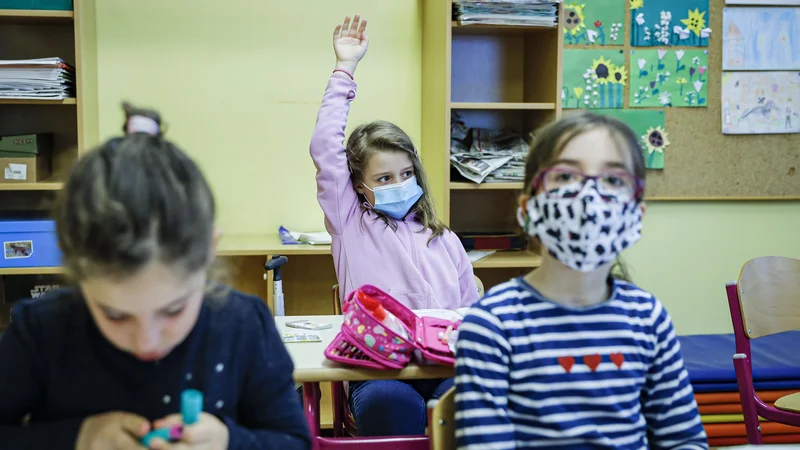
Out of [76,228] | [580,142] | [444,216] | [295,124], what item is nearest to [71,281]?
[76,228]

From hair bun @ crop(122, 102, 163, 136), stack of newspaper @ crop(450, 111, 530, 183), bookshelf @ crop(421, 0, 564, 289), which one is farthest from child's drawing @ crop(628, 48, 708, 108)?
hair bun @ crop(122, 102, 163, 136)

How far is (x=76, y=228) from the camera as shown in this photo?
0.85m

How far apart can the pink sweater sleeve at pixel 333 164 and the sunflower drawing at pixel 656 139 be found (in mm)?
1840

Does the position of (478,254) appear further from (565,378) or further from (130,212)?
(130,212)

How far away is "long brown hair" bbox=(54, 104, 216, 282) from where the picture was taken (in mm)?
840

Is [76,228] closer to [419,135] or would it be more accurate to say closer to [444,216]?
[444,216]

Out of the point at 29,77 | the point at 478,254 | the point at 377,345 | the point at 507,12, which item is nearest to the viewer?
the point at 377,345

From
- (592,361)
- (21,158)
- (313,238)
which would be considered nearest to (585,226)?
(592,361)

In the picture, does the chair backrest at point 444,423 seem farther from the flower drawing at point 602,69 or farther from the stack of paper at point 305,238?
the flower drawing at point 602,69

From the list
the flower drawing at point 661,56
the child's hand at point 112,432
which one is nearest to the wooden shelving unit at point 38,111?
the child's hand at point 112,432

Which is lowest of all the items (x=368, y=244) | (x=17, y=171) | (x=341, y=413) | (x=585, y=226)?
(x=341, y=413)

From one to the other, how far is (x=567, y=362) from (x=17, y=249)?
238cm

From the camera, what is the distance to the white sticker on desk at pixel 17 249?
2809 mm

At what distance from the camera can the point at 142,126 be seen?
3.18 ft
